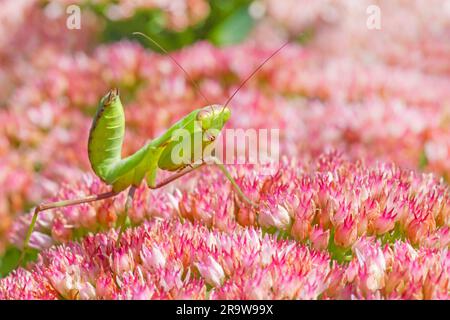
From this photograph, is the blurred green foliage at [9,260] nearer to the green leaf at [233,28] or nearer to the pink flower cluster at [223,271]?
the pink flower cluster at [223,271]

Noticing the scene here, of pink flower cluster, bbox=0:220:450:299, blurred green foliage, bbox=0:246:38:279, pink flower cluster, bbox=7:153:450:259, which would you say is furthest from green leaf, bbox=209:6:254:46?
pink flower cluster, bbox=0:220:450:299

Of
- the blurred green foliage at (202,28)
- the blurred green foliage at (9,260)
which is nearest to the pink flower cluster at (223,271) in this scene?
the blurred green foliage at (9,260)

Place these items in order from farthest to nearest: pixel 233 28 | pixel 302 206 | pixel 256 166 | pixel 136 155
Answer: pixel 233 28 < pixel 256 166 < pixel 136 155 < pixel 302 206

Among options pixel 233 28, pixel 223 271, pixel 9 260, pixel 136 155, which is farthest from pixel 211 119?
pixel 233 28

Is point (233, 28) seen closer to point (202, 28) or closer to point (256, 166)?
point (202, 28)
